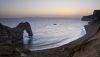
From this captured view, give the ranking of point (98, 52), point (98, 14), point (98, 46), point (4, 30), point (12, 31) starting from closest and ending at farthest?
point (98, 52) < point (98, 46) < point (4, 30) < point (12, 31) < point (98, 14)

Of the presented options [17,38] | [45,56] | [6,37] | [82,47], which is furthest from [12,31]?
[82,47]

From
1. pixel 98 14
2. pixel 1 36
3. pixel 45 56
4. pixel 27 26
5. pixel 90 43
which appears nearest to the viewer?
pixel 90 43

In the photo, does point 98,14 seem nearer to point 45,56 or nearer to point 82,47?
point 45,56

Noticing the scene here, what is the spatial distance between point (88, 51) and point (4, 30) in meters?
47.6

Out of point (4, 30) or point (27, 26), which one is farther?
point (27, 26)

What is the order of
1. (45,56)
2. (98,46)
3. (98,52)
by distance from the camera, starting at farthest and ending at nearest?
1. (45,56)
2. (98,46)
3. (98,52)

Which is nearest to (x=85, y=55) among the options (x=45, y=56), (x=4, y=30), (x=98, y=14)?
(x=45, y=56)

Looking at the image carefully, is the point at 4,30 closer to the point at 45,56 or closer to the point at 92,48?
the point at 45,56

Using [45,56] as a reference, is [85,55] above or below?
above

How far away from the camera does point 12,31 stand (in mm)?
55656

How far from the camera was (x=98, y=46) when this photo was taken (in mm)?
6219

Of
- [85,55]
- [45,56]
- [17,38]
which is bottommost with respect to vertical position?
[17,38]

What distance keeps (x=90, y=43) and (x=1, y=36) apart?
141 ft

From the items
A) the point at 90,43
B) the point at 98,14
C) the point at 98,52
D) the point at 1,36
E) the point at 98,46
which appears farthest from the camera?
the point at 98,14
